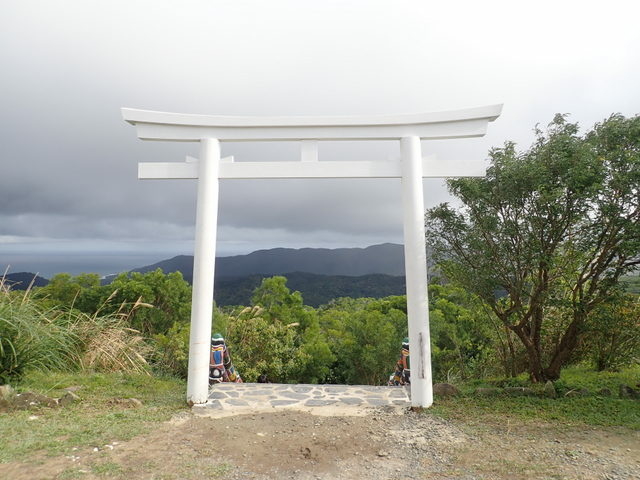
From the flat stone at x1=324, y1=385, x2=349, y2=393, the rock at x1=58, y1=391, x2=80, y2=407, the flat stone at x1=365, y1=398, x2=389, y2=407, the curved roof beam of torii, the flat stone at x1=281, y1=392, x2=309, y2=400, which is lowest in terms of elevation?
the flat stone at x1=365, y1=398, x2=389, y2=407

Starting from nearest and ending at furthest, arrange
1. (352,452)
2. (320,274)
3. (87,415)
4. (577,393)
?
(352,452) → (87,415) → (577,393) → (320,274)

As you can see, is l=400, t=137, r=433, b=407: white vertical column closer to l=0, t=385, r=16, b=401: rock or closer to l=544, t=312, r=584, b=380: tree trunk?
l=544, t=312, r=584, b=380: tree trunk

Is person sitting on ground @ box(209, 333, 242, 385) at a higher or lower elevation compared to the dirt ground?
higher

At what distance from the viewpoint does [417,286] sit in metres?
4.68

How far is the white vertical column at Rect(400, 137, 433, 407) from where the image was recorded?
4.62 m

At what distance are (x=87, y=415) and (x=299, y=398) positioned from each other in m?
2.36

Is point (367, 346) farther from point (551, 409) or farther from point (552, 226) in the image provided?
point (552, 226)

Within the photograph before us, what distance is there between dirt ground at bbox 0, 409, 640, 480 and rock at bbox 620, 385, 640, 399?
1.26 m

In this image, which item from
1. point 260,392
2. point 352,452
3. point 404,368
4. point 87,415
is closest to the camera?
point 352,452

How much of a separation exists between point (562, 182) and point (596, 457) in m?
2.67

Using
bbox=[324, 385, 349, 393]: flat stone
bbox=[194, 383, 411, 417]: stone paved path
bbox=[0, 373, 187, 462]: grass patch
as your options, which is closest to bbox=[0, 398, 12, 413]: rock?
bbox=[0, 373, 187, 462]: grass patch

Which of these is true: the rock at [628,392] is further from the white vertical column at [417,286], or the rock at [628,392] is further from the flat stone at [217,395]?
the flat stone at [217,395]

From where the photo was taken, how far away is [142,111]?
5.02 m

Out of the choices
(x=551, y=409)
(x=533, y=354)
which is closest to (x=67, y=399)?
(x=551, y=409)
